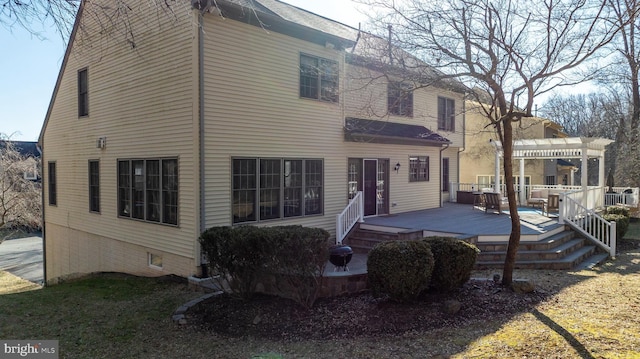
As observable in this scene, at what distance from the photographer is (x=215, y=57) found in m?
8.95

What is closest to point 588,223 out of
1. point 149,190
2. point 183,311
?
point 183,311

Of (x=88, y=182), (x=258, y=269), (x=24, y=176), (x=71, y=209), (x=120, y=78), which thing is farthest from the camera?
(x=24, y=176)

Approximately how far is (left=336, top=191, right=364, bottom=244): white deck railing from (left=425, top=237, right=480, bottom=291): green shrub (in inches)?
164

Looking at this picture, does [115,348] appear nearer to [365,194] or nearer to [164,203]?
[164,203]

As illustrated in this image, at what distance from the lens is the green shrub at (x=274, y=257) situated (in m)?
6.23

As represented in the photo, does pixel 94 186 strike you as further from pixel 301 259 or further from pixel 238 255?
pixel 301 259

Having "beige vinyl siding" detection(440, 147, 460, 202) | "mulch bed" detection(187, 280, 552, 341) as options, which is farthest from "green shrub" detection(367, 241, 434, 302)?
"beige vinyl siding" detection(440, 147, 460, 202)

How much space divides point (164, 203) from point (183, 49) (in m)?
3.55

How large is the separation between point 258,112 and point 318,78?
2300mm

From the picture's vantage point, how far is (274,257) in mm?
6332

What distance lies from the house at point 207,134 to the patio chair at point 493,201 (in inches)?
120

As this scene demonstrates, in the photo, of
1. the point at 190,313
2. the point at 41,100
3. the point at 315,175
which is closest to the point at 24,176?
the point at 41,100

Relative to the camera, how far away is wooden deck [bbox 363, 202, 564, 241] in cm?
1041

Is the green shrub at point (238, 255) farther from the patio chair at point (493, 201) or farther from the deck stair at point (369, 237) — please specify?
the patio chair at point (493, 201)
